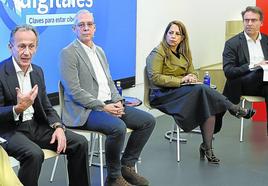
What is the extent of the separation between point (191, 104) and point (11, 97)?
189 centimetres

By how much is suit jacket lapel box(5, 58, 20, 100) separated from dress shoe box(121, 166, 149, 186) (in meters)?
1.20

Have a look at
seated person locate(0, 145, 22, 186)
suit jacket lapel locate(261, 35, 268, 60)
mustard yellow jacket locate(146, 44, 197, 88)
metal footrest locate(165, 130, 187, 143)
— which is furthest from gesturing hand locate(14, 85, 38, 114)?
suit jacket lapel locate(261, 35, 268, 60)

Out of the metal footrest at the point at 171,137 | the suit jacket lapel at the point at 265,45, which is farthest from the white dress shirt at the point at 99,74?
the suit jacket lapel at the point at 265,45

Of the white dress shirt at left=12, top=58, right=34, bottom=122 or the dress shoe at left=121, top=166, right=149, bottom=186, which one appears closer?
the white dress shirt at left=12, top=58, right=34, bottom=122

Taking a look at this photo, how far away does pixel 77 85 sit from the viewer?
3705mm

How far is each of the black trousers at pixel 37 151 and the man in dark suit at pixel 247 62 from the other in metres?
2.32

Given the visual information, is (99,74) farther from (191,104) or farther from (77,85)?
(191,104)

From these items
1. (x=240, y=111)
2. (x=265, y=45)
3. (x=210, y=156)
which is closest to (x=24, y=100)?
(x=210, y=156)

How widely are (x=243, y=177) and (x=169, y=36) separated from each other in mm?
1468

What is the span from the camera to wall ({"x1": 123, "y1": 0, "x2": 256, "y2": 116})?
598 cm

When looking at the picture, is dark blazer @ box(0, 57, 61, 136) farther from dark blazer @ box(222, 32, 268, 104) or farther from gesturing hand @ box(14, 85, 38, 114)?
dark blazer @ box(222, 32, 268, 104)

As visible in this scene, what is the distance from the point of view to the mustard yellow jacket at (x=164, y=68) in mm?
4520

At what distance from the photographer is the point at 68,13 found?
4535mm

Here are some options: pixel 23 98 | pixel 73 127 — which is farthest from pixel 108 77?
pixel 23 98
